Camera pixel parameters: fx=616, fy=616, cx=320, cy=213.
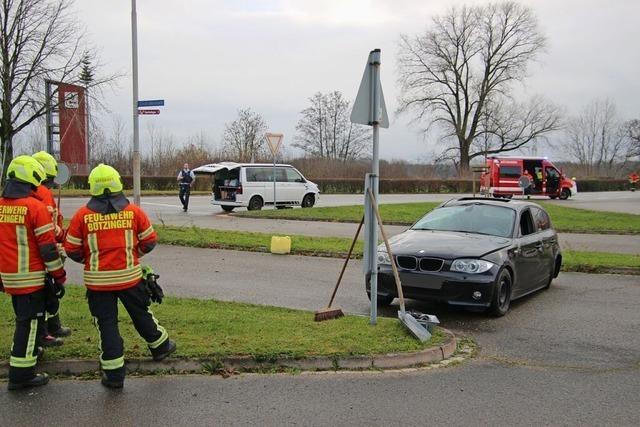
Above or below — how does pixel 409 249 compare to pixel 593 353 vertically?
above

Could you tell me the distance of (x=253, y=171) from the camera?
24.2 meters

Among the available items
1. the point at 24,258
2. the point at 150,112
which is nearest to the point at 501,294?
the point at 24,258

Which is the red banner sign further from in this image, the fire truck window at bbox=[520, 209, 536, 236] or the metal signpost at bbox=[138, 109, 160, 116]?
the fire truck window at bbox=[520, 209, 536, 236]

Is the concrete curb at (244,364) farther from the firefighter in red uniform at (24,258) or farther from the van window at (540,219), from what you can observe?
the van window at (540,219)

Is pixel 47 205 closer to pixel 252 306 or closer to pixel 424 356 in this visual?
pixel 252 306

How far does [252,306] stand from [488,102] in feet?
212

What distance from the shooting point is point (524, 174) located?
37500 millimetres

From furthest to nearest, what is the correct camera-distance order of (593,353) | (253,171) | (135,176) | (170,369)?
(253,171)
(135,176)
(593,353)
(170,369)

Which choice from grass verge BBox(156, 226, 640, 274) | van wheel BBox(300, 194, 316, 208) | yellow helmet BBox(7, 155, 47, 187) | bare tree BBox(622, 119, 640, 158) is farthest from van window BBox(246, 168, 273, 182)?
bare tree BBox(622, 119, 640, 158)

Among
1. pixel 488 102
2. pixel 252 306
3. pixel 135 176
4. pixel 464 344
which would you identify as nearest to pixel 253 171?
pixel 135 176

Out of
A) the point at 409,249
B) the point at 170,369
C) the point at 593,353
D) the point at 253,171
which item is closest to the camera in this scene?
the point at 170,369

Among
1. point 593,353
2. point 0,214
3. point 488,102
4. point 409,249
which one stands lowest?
point 593,353

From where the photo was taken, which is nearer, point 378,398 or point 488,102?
point 378,398

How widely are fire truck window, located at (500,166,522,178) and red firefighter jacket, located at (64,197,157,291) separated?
34946mm
